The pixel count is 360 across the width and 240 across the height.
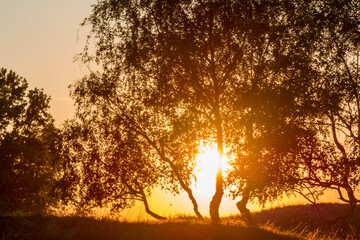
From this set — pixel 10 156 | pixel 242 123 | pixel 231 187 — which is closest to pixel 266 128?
pixel 242 123

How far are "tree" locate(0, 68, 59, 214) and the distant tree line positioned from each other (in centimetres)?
1405

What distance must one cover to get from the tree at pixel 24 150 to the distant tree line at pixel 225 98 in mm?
14045

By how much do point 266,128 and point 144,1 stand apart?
34.5 ft

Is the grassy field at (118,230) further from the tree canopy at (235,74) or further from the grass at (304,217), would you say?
the grass at (304,217)

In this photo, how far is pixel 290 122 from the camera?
2227 cm

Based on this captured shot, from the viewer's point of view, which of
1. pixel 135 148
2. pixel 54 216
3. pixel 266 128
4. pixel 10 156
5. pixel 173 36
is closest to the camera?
pixel 54 216

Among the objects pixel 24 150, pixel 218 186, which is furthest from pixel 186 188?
pixel 24 150

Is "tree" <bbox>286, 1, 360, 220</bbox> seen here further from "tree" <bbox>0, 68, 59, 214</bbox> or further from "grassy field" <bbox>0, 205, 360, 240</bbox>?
"tree" <bbox>0, 68, 59, 214</bbox>

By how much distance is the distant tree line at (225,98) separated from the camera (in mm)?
22297

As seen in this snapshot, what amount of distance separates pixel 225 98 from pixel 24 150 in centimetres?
2415

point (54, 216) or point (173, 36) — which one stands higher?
point (173, 36)

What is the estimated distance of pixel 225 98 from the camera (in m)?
24.9

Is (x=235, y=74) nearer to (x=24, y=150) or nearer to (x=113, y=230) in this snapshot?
(x=113, y=230)

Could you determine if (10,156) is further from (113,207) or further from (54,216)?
(54,216)
